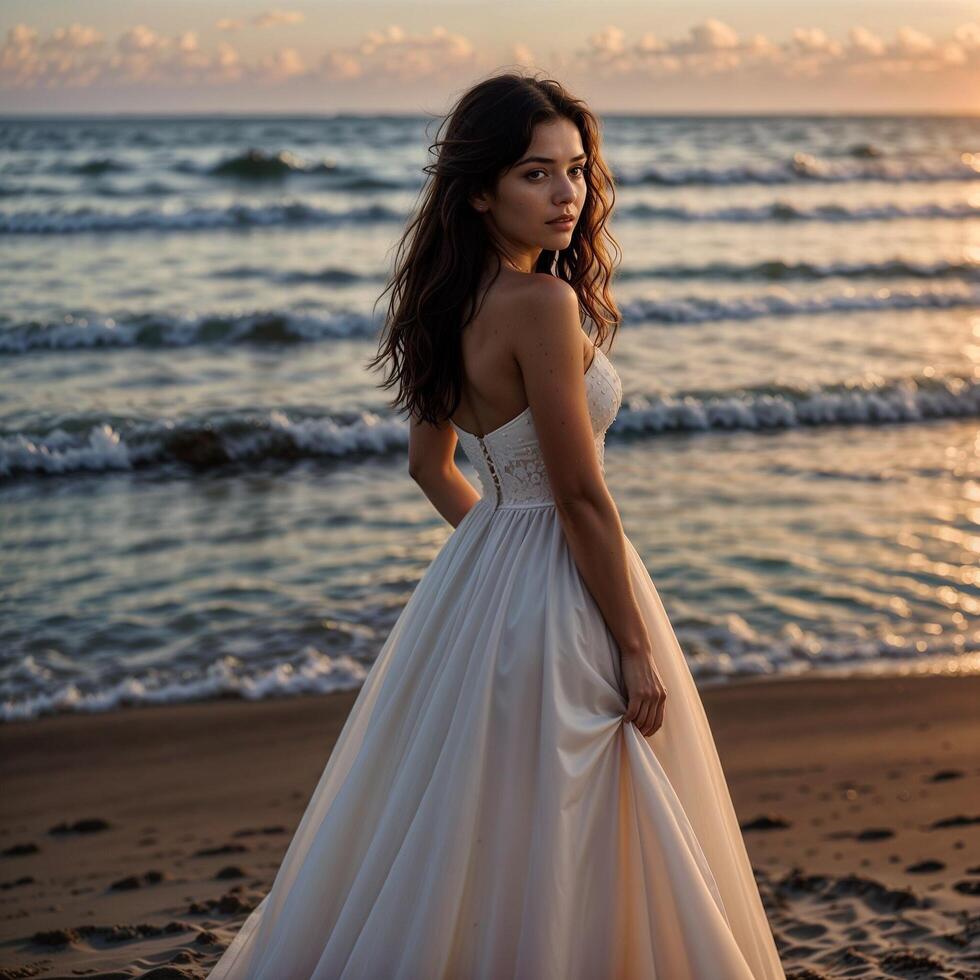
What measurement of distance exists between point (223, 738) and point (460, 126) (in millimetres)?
3526

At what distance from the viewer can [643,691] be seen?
2.32m

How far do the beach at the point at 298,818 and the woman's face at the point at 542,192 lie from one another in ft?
7.15

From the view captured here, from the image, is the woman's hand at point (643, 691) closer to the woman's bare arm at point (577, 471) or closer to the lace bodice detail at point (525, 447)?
the woman's bare arm at point (577, 471)

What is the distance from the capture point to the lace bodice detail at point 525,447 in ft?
7.91

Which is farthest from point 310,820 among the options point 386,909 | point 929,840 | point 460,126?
point 929,840

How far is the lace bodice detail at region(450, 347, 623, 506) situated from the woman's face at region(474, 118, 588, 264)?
25cm

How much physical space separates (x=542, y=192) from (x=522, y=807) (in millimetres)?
1138

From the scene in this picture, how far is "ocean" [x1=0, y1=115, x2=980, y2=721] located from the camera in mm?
6324

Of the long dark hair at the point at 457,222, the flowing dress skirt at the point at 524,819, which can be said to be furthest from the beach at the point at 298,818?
the long dark hair at the point at 457,222

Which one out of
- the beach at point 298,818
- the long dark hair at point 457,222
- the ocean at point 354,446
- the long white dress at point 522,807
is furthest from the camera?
the ocean at point 354,446

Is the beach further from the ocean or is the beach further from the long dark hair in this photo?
the long dark hair

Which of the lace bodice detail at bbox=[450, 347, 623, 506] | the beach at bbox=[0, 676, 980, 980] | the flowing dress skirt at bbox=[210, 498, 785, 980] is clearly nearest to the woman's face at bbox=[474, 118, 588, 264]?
the lace bodice detail at bbox=[450, 347, 623, 506]

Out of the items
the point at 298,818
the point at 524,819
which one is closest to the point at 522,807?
the point at 524,819

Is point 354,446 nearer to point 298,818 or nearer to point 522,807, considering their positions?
point 298,818
